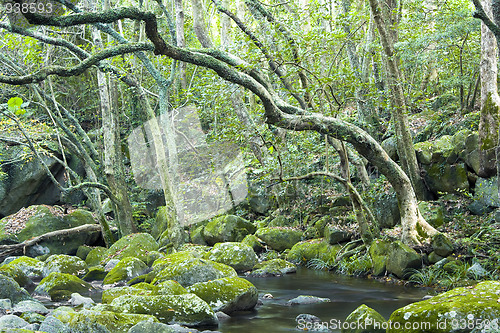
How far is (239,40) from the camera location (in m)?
11.0

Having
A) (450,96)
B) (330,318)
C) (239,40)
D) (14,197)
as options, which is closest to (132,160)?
(14,197)

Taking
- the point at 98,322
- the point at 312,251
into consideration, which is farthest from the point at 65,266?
the point at 312,251

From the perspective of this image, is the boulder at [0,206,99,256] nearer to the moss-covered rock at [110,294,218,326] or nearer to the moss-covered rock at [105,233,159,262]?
the moss-covered rock at [105,233,159,262]

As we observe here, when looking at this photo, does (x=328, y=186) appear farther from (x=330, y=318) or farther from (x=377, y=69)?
(x=330, y=318)

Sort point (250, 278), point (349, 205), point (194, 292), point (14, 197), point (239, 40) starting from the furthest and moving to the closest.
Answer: point (14, 197)
point (349, 205)
point (239, 40)
point (250, 278)
point (194, 292)

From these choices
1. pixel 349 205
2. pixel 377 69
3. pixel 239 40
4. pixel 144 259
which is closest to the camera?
pixel 239 40

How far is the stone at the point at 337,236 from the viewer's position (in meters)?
11.2

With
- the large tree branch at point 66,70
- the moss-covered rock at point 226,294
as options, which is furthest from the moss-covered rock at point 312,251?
the large tree branch at point 66,70

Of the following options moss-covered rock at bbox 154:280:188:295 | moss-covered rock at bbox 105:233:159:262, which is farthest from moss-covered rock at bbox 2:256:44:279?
moss-covered rock at bbox 154:280:188:295

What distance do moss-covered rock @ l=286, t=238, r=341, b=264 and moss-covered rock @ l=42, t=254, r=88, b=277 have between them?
5835 millimetres

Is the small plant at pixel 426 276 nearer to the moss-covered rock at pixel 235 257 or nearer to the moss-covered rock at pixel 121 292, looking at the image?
Result: the moss-covered rock at pixel 235 257

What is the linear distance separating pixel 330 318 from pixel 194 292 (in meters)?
2.23

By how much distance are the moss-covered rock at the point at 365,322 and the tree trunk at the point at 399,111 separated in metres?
5.97

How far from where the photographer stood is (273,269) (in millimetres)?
10570
